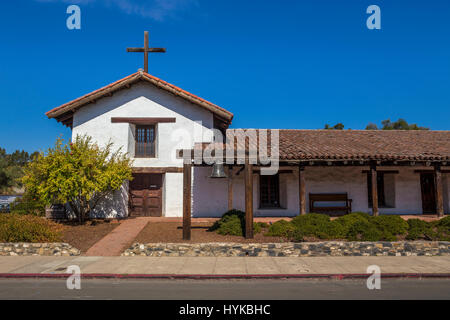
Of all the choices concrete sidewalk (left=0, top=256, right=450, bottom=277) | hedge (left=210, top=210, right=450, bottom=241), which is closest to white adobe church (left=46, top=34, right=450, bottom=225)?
hedge (left=210, top=210, right=450, bottom=241)

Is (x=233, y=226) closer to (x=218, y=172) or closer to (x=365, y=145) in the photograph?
(x=218, y=172)

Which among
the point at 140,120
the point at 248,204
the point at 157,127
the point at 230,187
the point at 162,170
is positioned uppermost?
the point at 140,120

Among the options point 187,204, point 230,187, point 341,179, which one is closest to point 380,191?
point 341,179

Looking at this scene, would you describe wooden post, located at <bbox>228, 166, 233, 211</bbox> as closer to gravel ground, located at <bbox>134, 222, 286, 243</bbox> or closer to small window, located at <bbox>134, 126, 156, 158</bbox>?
gravel ground, located at <bbox>134, 222, 286, 243</bbox>

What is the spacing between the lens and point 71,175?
1190cm

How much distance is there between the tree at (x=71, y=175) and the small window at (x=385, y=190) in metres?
12.8

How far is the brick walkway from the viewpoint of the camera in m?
9.28

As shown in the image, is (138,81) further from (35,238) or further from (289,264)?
(289,264)

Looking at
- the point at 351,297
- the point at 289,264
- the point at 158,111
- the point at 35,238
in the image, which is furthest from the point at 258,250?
the point at 158,111

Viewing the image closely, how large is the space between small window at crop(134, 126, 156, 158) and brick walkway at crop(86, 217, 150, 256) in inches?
142

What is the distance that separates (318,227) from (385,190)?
832cm

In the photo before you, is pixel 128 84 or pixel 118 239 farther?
pixel 128 84

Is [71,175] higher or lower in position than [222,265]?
higher
